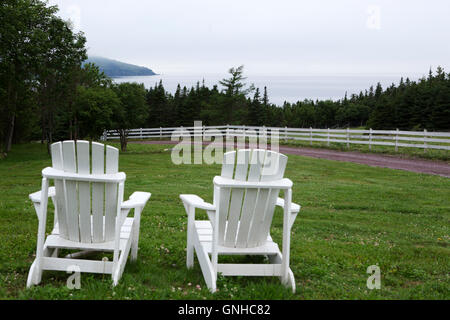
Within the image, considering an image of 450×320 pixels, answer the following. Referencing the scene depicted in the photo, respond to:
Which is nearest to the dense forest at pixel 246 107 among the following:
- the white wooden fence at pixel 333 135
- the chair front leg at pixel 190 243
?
the white wooden fence at pixel 333 135

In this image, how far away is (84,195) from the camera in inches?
131

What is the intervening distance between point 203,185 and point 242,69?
34758mm

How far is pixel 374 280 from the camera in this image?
11.8ft

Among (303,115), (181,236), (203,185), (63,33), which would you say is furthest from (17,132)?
(303,115)

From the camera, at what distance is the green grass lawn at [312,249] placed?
10.5 ft

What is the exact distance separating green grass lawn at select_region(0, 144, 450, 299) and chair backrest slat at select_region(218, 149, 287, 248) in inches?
16.1

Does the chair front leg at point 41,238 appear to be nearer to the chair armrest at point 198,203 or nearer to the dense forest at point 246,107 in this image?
the chair armrest at point 198,203

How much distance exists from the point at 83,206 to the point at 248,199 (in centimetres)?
146

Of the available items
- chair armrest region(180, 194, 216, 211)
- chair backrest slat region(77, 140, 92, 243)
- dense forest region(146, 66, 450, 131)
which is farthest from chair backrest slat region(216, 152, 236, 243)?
dense forest region(146, 66, 450, 131)

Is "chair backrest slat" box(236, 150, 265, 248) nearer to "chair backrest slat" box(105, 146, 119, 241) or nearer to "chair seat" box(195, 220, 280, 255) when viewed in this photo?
"chair seat" box(195, 220, 280, 255)

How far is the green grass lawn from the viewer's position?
10.5 ft
